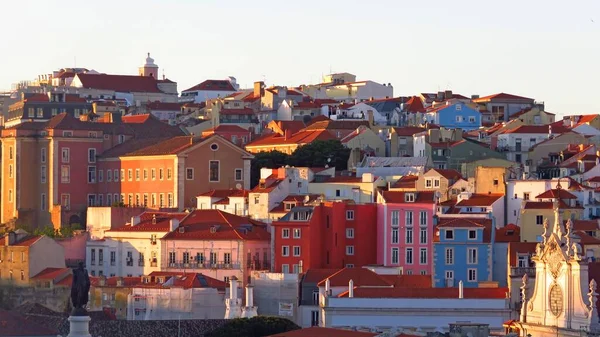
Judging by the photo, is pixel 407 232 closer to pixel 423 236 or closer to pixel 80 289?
pixel 423 236

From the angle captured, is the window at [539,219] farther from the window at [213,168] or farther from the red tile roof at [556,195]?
the window at [213,168]

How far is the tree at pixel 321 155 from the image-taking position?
93.5m

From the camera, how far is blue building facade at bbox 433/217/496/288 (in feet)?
248

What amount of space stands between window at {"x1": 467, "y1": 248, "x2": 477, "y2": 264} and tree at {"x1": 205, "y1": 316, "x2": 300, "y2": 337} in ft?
28.3

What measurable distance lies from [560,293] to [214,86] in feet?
269

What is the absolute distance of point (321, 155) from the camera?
308 feet

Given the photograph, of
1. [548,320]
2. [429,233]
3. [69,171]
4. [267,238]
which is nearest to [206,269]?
[267,238]

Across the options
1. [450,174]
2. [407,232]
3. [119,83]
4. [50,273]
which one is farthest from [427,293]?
[119,83]

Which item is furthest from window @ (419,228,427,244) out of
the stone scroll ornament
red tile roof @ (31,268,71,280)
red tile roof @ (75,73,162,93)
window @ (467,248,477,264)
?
red tile roof @ (75,73,162,93)

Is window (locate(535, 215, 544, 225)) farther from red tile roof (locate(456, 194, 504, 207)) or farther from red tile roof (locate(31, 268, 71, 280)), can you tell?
red tile roof (locate(31, 268, 71, 280))

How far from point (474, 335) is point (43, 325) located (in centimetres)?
2066

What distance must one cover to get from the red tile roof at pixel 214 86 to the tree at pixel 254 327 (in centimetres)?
7130

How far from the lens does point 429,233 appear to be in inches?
3103

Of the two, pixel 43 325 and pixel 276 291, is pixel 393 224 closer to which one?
pixel 276 291
